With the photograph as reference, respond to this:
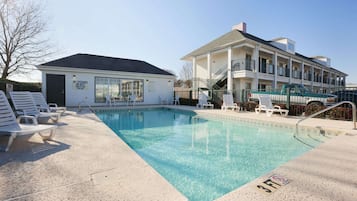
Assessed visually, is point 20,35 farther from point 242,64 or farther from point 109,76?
point 242,64

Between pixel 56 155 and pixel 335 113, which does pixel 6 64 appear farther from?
pixel 335 113

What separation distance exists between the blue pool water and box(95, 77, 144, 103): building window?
9.34 metres

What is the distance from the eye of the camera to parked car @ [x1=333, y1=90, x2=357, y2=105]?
29.2 feet

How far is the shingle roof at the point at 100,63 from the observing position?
13490mm

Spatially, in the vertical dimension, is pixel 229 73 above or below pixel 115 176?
above

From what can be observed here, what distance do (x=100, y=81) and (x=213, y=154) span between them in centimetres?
1269

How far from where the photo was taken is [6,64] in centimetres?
1573

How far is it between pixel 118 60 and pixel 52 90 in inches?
263

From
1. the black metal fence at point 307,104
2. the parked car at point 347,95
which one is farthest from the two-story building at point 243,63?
the parked car at point 347,95

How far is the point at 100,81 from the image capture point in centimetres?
1439

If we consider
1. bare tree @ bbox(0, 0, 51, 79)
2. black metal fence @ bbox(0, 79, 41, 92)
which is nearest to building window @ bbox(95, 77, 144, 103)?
black metal fence @ bbox(0, 79, 41, 92)

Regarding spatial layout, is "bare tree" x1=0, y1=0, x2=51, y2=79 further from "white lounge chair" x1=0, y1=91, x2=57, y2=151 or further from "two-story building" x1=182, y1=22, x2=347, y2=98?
"white lounge chair" x1=0, y1=91, x2=57, y2=151

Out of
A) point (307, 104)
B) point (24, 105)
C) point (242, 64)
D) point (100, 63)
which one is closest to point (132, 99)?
point (100, 63)

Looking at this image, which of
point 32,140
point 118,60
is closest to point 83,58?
point 118,60
